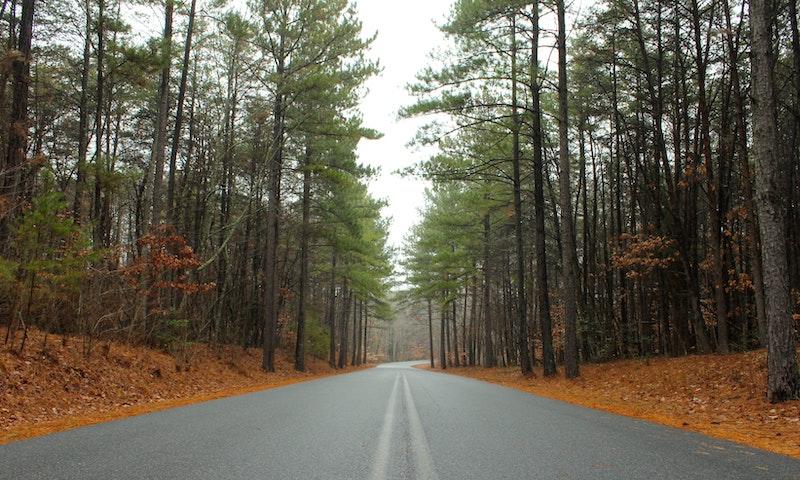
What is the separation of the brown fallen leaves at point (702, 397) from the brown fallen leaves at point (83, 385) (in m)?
8.00

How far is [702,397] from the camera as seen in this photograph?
9.14m

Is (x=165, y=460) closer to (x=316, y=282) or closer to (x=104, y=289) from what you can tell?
(x=104, y=289)

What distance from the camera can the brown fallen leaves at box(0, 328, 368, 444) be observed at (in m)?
6.98

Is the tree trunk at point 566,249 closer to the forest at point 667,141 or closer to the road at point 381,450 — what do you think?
the forest at point 667,141

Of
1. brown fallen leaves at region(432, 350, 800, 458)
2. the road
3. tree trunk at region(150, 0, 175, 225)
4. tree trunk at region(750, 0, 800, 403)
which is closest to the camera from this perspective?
the road

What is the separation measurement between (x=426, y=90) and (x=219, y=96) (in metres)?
11.9

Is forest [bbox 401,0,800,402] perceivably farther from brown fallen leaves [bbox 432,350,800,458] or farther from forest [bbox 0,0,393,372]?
forest [bbox 0,0,393,372]

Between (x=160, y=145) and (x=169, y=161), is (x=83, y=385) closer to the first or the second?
(x=160, y=145)

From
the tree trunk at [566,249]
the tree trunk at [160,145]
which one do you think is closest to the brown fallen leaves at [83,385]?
the tree trunk at [160,145]

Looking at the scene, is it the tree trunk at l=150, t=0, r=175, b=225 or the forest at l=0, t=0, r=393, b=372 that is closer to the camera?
the forest at l=0, t=0, r=393, b=372

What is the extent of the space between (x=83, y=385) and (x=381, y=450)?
23.6 feet

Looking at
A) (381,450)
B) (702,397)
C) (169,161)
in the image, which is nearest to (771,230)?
(702,397)

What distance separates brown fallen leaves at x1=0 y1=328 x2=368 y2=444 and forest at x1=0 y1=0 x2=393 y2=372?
18.3 inches

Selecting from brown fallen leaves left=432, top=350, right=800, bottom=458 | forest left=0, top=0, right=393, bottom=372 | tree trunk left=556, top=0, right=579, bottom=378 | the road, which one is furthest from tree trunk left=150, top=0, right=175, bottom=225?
brown fallen leaves left=432, top=350, right=800, bottom=458
